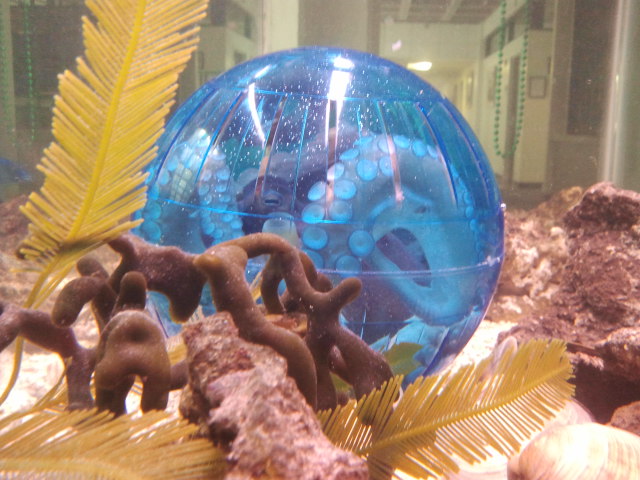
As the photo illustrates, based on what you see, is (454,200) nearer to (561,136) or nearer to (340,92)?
(340,92)

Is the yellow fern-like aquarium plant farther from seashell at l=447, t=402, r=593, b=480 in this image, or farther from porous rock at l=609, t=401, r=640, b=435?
porous rock at l=609, t=401, r=640, b=435

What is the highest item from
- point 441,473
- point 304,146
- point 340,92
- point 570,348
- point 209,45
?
point 209,45

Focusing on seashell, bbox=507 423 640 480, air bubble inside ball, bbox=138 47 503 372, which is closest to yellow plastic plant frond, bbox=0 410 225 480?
air bubble inside ball, bbox=138 47 503 372

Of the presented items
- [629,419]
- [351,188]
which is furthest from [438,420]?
[629,419]

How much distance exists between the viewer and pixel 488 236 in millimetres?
1795

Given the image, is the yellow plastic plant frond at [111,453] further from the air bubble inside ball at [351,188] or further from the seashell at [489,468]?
the seashell at [489,468]

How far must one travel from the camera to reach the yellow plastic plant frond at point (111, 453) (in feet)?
Answer: 2.40

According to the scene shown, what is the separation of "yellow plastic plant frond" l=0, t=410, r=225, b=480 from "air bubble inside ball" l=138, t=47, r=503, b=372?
2.69ft

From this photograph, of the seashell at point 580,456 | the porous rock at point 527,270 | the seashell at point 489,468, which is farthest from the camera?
the porous rock at point 527,270

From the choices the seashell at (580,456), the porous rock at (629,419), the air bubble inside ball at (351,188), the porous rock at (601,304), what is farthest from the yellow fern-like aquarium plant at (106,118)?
the porous rock at (601,304)

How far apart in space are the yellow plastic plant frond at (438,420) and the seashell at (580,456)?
28 centimetres

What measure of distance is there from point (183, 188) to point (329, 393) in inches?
34.4

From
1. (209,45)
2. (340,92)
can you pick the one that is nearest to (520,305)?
(340,92)

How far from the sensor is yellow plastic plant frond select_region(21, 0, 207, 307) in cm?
91
